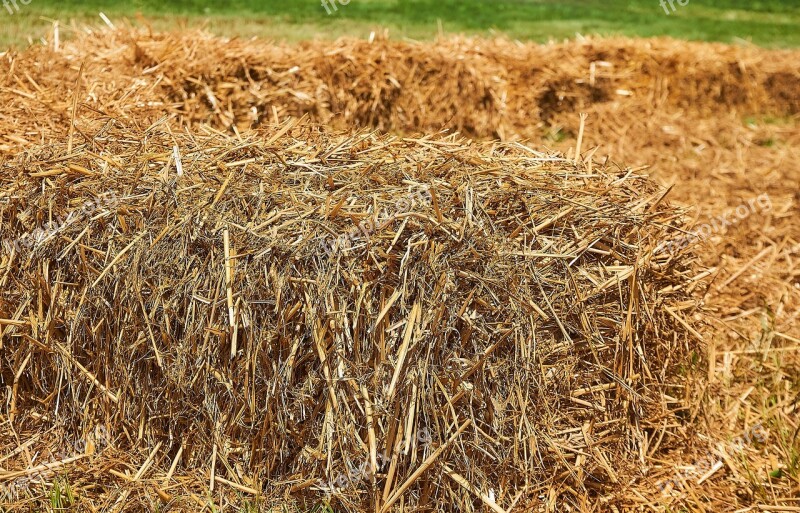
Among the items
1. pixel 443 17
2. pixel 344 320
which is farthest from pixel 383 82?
pixel 443 17

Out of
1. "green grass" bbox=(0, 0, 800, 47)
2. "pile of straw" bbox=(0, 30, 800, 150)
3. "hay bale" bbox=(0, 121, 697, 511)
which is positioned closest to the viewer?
"hay bale" bbox=(0, 121, 697, 511)

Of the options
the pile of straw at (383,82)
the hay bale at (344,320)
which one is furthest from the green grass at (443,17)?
the hay bale at (344,320)

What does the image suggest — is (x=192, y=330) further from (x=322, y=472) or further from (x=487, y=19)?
(x=487, y=19)

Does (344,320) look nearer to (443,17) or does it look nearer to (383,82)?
(383,82)

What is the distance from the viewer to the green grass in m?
9.06

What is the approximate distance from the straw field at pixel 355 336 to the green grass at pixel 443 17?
13.9 feet

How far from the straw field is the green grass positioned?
4.24 metres

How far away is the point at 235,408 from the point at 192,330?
39cm

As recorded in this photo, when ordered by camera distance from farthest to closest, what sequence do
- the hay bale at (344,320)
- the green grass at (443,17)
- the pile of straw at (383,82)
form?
the green grass at (443,17) → the pile of straw at (383,82) → the hay bale at (344,320)

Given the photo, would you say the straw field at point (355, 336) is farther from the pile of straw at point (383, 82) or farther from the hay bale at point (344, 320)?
the pile of straw at point (383, 82)

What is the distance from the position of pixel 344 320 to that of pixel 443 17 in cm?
1040

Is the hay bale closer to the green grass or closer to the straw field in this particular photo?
the straw field

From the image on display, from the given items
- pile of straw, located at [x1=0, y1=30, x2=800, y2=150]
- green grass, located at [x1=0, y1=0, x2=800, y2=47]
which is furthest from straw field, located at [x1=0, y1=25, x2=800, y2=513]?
green grass, located at [x1=0, y1=0, x2=800, y2=47]

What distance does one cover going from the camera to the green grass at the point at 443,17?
9062 mm
